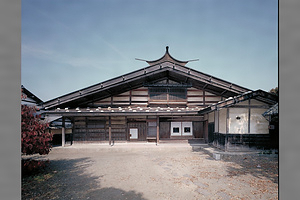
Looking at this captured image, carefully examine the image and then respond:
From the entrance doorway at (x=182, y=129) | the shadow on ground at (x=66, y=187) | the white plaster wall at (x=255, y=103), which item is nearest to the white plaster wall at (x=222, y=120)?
the white plaster wall at (x=255, y=103)

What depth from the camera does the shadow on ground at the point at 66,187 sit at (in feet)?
A: 14.7

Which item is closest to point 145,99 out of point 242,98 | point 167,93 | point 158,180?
point 167,93

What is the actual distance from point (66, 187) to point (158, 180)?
3114 millimetres

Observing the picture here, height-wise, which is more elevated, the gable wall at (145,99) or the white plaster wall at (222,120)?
the gable wall at (145,99)

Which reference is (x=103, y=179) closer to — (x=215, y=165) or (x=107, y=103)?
(x=215, y=165)

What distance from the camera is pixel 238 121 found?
32.2 feet

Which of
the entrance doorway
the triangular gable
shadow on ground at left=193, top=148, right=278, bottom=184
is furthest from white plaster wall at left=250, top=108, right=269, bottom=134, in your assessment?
the entrance doorway

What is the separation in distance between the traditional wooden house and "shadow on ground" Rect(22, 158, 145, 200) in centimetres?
632

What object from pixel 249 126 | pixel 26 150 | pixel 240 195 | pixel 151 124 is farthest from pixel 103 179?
pixel 249 126

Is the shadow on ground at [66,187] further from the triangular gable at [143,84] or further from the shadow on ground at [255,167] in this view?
the triangular gable at [143,84]

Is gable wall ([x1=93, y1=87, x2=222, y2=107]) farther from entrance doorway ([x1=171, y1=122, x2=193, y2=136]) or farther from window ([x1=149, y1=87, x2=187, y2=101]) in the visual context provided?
entrance doorway ([x1=171, y1=122, x2=193, y2=136])

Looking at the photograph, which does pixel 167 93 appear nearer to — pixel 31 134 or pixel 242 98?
pixel 242 98

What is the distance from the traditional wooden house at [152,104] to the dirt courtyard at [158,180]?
16.1 feet

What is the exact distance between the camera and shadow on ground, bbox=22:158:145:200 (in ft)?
14.7
